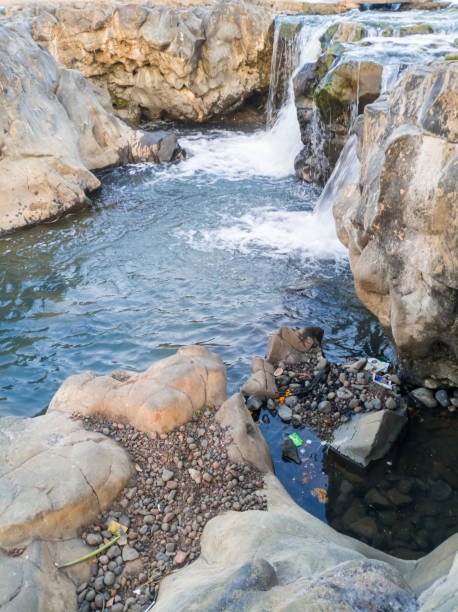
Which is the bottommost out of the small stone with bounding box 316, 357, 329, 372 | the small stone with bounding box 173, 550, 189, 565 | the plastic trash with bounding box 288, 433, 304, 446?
the plastic trash with bounding box 288, 433, 304, 446

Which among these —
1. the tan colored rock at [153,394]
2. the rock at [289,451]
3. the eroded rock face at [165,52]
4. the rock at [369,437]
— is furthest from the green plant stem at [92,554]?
the eroded rock face at [165,52]

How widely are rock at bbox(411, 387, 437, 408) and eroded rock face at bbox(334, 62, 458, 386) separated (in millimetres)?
178

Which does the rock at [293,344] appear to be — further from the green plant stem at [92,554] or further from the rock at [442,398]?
the green plant stem at [92,554]

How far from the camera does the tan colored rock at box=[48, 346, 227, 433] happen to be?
5.88 metres

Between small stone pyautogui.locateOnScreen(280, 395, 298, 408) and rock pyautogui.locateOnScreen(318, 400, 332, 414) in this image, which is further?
small stone pyautogui.locateOnScreen(280, 395, 298, 408)

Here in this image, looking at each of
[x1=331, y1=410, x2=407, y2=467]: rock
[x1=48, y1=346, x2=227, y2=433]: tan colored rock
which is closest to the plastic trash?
→ [x1=331, y1=410, x2=407, y2=467]: rock

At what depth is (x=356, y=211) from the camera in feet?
22.4

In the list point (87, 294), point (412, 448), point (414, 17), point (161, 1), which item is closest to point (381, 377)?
point (412, 448)

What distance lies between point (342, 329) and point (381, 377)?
1.45 m

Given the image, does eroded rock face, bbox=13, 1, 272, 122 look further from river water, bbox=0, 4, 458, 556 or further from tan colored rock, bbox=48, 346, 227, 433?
tan colored rock, bbox=48, 346, 227, 433

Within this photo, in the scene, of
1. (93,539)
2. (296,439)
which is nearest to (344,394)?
(296,439)

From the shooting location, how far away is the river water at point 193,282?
8.06 m

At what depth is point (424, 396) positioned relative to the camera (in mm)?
7117

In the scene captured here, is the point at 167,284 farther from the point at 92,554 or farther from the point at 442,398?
the point at 92,554
